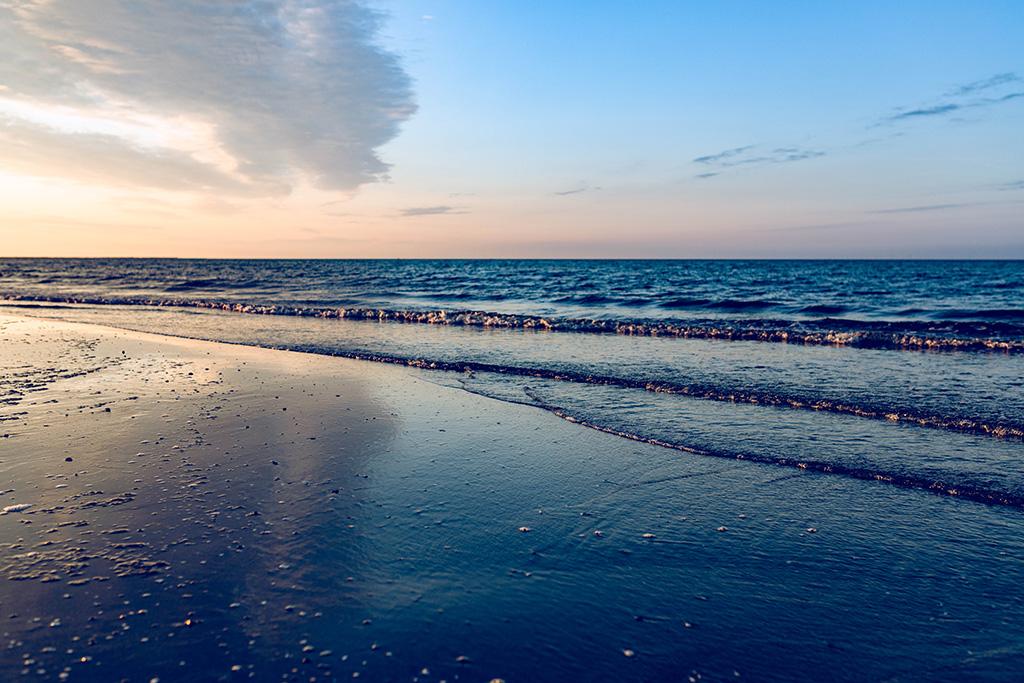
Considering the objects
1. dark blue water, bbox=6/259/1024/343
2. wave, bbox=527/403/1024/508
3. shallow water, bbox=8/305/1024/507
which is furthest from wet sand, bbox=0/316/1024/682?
dark blue water, bbox=6/259/1024/343

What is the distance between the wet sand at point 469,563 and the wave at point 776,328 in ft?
46.8

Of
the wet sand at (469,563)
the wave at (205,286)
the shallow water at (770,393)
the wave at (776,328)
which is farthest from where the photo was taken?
the wave at (205,286)

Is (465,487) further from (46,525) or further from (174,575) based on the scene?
(46,525)

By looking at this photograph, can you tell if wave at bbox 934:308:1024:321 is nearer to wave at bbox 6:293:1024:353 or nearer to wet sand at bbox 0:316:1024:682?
wave at bbox 6:293:1024:353

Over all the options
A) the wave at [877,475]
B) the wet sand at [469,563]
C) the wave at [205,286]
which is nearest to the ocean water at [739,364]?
the wave at [877,475]

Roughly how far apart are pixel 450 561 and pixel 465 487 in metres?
1.60

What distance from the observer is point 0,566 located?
4273mm

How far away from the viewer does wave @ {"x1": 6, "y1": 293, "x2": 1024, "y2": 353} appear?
→ 18.5 metres

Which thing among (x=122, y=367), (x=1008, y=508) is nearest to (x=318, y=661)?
(x=1008, y=508)

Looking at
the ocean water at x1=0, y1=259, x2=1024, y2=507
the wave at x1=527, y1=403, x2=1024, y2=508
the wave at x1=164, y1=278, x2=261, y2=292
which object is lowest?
the wave at x1=527, y1=403, x2=1024, y2=508

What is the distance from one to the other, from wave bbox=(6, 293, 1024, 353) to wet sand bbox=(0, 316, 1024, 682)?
14272 millimetres

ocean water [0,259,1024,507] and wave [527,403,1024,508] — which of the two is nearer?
wave [527,403,1024,508]

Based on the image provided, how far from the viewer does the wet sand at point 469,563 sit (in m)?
3.46

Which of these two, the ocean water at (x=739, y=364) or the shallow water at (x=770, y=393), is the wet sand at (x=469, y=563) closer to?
the shallow water at (x=770, y=393)
